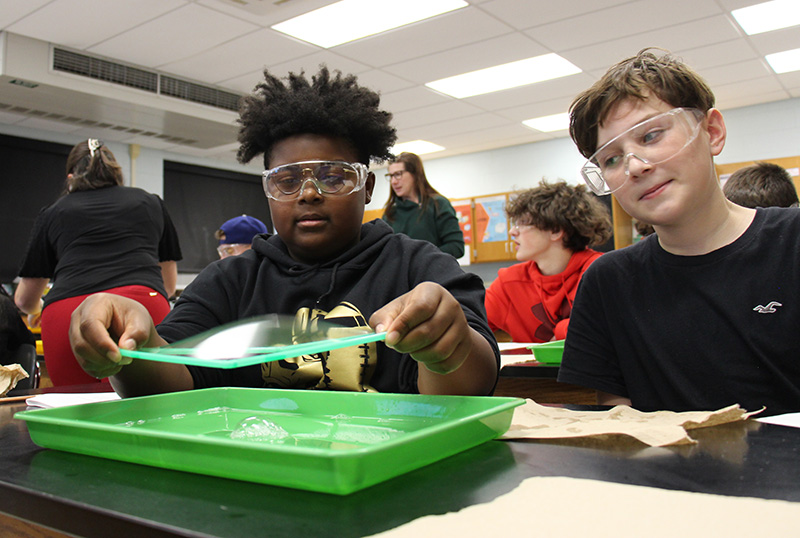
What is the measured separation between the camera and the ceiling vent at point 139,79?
433cm

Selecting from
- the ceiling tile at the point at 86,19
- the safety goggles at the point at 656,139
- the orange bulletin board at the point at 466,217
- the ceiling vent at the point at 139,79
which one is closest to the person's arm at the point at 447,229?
the ceiling tile at the point at 86,19

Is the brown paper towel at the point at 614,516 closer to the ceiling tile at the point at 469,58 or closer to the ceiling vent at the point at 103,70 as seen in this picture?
the ceiling tile at the point at 469,58

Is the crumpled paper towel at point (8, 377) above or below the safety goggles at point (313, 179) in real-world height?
below

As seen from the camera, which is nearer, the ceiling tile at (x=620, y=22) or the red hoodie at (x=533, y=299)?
the red hoodie at (x=533, y=299)

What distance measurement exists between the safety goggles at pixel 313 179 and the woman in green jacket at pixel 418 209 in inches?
87.9

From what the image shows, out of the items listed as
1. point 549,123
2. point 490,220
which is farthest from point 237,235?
point 490,220

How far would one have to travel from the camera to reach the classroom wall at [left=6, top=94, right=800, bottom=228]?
5652mm

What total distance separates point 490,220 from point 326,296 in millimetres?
5992

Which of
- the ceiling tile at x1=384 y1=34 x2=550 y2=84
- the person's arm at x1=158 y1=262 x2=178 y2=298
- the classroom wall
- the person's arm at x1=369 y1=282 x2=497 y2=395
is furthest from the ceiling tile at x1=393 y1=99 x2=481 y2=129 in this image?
the person's arm at x1=369 y1=282 x2=497 y2=395

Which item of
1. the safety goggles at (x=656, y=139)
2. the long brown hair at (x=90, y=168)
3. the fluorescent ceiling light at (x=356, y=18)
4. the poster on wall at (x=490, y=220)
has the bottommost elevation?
the safety goggles at (x=656, y=139)

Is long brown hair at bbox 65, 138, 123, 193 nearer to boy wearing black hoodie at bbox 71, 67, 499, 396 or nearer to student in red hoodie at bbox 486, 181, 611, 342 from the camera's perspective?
boy wearing black hoodie at bbox 71, 67, 499, 396

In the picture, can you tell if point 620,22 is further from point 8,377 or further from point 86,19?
point 8,377

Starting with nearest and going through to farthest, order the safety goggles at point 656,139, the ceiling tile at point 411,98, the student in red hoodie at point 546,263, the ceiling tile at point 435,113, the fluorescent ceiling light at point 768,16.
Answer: the safety goggles at point 656,139
the student in red hoodie at point 546,263
the fluorescent ceiling light at point 768,16
the ceiling tile at point 411,98
the ceiling tile at point 435,113

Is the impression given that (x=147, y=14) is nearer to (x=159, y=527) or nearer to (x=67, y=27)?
(x=67, y=27)
